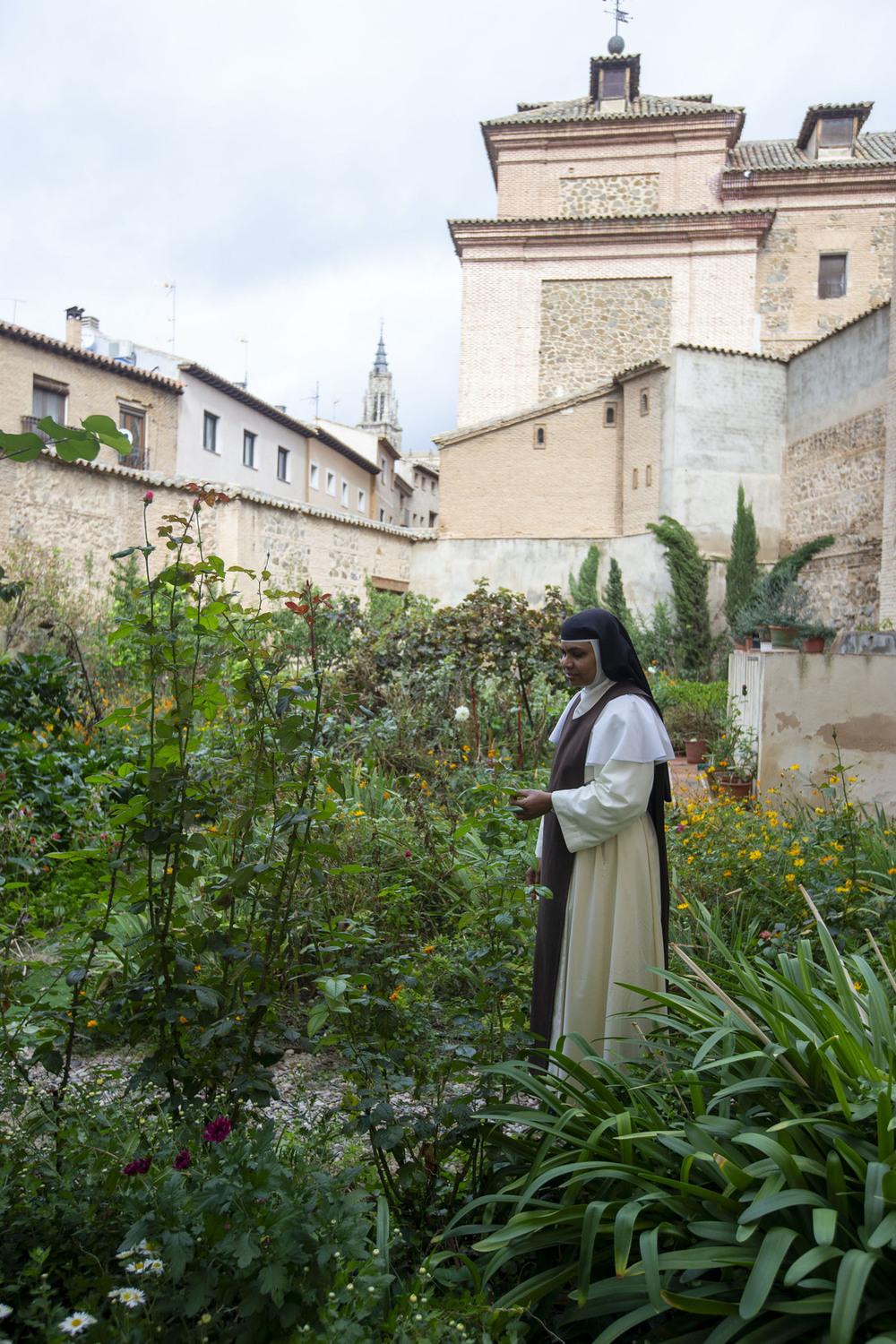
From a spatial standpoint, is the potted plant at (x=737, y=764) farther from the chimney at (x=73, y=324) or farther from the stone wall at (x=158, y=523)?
the chimney at (x=73, y=324)

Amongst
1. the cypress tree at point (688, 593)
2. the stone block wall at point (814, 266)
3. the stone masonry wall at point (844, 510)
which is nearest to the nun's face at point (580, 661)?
the stone masonry wall at point (844, 510)

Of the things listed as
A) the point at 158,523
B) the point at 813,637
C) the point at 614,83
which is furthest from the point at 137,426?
the point at 813,637

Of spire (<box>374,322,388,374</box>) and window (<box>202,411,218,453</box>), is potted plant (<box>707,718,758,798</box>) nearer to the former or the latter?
window (<box>202,411,218,453</box>)

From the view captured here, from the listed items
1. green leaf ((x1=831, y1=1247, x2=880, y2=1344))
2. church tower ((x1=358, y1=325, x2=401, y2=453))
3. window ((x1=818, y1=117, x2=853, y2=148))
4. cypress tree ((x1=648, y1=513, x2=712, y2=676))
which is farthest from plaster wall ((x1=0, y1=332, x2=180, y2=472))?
church tower ((x1=358, y1=325, x2=401, y2=453))

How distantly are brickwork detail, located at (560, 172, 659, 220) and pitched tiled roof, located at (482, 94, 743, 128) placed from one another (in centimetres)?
135

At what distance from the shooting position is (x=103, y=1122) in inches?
86.1

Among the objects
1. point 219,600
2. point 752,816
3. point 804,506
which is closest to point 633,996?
point 219,600

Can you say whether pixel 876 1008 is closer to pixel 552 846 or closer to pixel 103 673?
pixel 552 846

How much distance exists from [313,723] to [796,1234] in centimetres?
145

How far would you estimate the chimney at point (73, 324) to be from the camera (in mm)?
26406

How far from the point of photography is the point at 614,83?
24.3 meters

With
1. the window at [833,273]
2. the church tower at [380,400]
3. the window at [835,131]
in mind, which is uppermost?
the church tower at [380,400]

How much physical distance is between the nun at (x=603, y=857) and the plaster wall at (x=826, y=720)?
3.69m

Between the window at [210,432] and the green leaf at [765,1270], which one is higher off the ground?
the window at [210,432]
